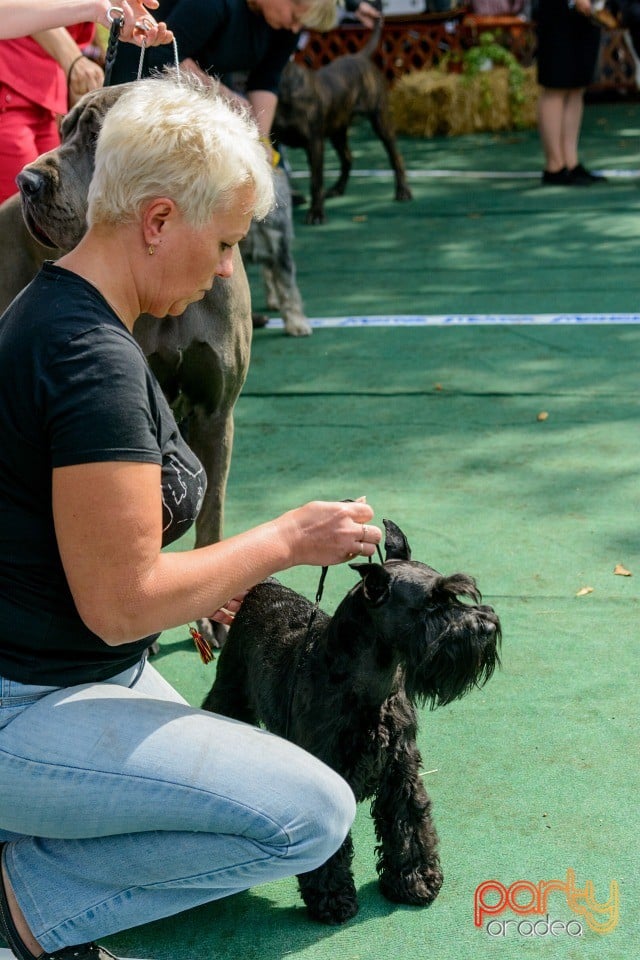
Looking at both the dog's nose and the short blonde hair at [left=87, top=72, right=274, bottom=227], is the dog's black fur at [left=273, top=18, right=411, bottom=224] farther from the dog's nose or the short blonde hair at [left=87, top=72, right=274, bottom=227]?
the short blonde hair at [left=87, top=72, right=274, bottom=227]

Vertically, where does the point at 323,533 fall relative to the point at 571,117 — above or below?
above

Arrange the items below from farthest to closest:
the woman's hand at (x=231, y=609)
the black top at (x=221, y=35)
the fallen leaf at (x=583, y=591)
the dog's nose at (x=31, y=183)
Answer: the black top at (x=221, y=35) < the fallen leaf at (x=583, y=591) < the dog's nose at (x=31, y=183) < the woman's hand at (x=231, y=609)

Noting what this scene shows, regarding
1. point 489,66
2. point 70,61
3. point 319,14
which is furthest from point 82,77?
point 489,66

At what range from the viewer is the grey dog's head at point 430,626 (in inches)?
98.7

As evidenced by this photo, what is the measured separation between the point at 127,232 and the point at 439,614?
99cm

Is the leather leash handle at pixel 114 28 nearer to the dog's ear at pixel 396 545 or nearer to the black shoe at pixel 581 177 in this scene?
the dog's ear at pixel 396 545

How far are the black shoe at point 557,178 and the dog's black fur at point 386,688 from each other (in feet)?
30.0

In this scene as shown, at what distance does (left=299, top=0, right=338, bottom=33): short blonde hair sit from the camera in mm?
5164

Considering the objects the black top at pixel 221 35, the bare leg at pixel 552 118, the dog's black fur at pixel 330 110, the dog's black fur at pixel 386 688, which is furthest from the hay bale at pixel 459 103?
the dog's black fur at pixel 386 688

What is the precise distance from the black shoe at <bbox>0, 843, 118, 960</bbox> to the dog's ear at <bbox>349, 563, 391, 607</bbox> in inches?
35.5

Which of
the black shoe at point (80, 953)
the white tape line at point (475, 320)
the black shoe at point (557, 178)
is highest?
the black shoe at point (80, 953)

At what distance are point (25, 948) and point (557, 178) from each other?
10.0 metres

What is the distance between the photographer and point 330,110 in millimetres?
10672

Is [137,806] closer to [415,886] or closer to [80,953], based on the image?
[80,953]
